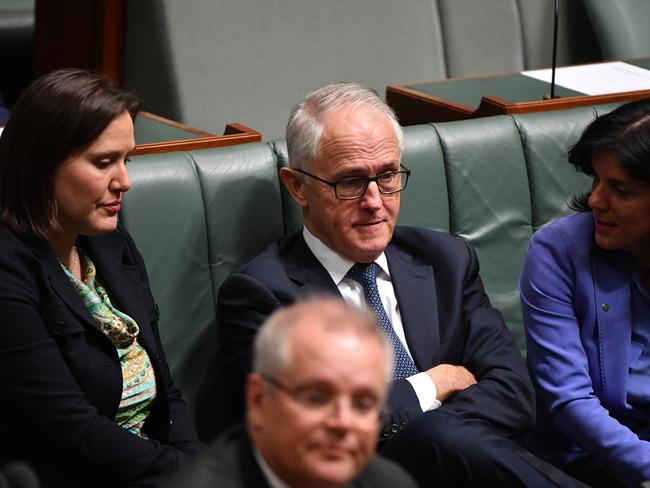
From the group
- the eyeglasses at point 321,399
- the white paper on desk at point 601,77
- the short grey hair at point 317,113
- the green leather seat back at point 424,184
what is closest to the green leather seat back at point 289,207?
the short grey hair at point 317,113

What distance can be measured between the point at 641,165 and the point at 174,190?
2.82 ft

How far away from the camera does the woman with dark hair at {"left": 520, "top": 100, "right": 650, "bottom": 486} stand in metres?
1.99

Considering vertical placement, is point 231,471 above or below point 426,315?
above

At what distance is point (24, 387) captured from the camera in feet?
5.51

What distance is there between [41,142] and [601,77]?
172 centimetres

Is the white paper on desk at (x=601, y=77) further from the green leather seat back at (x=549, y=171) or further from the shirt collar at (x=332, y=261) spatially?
the shirt collar at (x=332, y=261)

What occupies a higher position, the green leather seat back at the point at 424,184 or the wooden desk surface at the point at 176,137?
the wooden desk surface at the point at 176,137

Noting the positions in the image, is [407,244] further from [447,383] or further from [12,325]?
[12,325]

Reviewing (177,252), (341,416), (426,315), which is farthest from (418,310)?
(341,416)

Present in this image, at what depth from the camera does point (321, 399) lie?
40.7 inches

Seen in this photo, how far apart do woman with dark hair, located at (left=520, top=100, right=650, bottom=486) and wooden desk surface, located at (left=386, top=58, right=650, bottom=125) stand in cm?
53

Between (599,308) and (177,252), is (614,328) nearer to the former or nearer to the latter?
(599,308)

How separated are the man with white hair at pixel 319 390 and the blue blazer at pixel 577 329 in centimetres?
102

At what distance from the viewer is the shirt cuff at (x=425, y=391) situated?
6.46 ft
